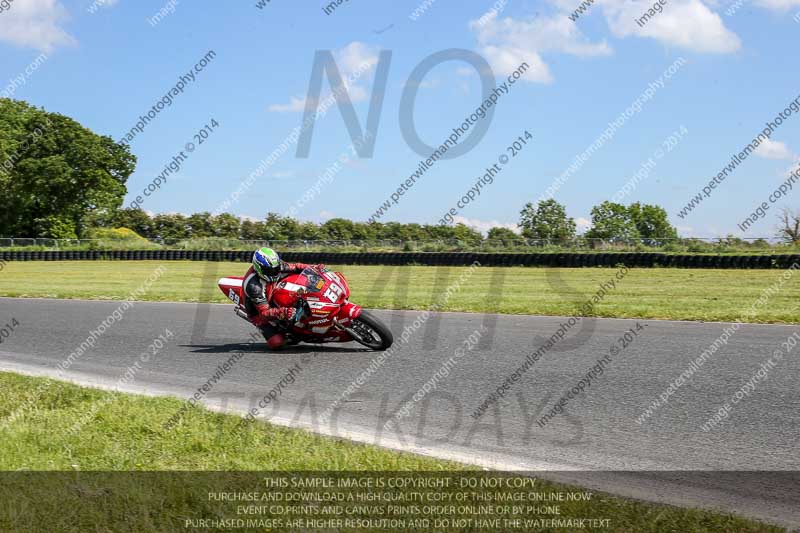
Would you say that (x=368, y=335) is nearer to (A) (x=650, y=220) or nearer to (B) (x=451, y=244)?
(B) (x=451, y=244)

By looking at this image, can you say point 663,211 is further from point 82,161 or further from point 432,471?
point 432,471

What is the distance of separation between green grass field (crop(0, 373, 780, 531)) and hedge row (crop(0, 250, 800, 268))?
78.4ft

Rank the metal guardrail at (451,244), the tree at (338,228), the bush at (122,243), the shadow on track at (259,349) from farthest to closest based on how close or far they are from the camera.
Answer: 1. the tree at (338,228)
2. the bush at (122,243)
3. the metal guardrail at (451,244)
4. the shadow on track at (259,349)

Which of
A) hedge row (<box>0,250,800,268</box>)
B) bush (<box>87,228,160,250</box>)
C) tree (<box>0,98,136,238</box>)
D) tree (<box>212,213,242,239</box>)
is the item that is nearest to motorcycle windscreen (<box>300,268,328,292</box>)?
hedge row (<box>0,250,800,268</box>)

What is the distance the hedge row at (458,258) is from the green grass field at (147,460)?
23894 millimetres

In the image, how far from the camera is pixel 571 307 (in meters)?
15.9

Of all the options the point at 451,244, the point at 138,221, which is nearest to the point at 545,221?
the point at 451,244

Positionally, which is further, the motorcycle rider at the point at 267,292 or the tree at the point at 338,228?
the tree at the point at 338,228

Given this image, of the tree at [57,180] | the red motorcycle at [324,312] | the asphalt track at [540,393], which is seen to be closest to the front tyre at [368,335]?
the red motorcycle at [324,312]

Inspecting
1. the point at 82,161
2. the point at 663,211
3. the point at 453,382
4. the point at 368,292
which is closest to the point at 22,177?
the point at 82,161

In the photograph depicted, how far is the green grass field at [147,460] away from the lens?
14.2ft

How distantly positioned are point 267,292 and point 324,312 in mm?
877

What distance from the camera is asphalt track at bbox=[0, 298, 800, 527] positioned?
5332 mm

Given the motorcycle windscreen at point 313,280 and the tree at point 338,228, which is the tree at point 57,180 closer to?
the tree at point 338,228
